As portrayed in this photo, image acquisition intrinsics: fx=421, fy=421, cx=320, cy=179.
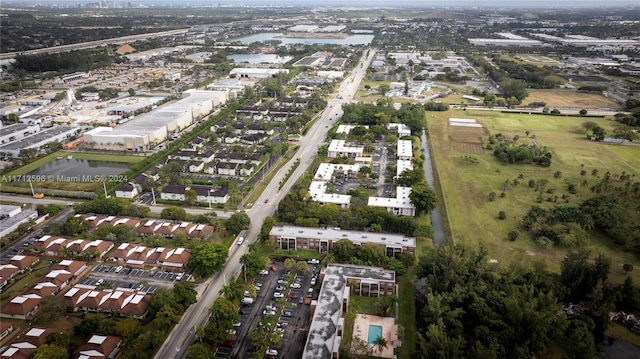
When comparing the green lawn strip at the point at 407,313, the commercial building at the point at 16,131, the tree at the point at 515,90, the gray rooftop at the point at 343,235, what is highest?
the tree at the point at 515,90

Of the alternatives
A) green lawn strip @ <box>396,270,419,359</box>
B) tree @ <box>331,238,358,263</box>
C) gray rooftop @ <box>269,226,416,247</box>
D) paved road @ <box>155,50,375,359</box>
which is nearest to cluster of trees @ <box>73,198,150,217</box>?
paved road @ <box>155,50,375,359</box>

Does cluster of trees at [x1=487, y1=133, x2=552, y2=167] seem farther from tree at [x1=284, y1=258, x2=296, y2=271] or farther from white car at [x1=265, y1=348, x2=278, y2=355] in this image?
white car at [x1=265, y1=348, x2=278, y2=355]

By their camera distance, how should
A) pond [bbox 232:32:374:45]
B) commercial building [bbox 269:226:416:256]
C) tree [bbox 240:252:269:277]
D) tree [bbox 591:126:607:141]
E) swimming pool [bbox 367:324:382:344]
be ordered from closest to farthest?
swimming pool [bbox 367:324:382:344], tree [bbox 240:252:269:277], commercial building [bbox 269:226:416:256], tree [bbox 591:126:607:141], pond [bbox 232:32:374:45]

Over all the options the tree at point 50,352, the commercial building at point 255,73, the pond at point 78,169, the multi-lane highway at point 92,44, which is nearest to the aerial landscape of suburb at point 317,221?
the tree at point 50,352

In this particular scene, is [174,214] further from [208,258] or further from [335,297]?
[335,297]

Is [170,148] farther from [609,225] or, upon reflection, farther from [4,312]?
[609,225]

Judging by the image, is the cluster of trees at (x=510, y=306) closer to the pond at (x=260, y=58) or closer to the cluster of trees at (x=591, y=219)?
the cluster of trees at (x=591, y=219)

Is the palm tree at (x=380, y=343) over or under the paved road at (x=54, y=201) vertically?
under
